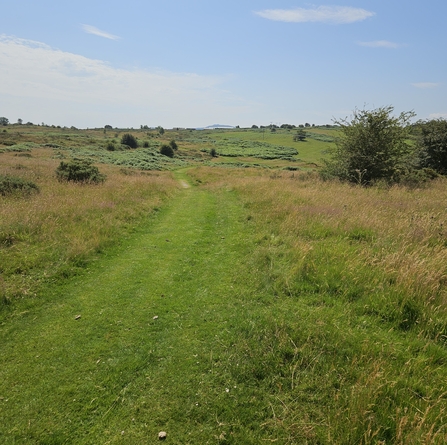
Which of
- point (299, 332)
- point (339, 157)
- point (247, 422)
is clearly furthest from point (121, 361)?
point (339, 157)

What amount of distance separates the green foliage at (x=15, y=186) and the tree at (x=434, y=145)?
112 feet

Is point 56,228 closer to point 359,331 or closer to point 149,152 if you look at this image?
point 359,331

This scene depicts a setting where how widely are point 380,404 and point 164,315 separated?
4.24 metres

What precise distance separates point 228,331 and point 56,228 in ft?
25.6

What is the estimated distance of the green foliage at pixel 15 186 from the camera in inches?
515

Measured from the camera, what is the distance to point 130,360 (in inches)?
185

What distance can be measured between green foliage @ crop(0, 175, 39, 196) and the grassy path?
26.9 ft

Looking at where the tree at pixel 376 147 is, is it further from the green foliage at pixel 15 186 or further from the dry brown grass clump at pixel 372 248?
Answer: the green foliage at pixel 15 186

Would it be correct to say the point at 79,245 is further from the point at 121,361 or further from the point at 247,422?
the point at 247,422

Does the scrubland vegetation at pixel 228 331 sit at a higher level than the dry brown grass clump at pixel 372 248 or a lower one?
lower

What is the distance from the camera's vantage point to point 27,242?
28.3 feet

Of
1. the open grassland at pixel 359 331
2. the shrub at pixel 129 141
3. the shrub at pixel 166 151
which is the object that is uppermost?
the shrub at pixel 129 141

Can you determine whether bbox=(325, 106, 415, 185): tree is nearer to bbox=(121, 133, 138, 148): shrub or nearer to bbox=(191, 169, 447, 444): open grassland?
bbox=(191, 169, 447, 444): open grassland

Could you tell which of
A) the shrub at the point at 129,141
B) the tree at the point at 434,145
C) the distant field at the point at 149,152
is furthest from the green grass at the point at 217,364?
the shrub at the point at 129,141
